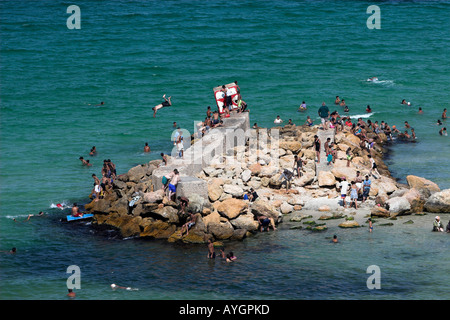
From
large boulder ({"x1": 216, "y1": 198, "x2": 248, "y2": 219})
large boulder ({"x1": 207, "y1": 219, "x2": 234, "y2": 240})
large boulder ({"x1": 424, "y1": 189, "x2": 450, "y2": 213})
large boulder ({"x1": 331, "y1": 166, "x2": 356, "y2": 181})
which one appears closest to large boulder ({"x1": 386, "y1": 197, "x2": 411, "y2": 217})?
large boulder ({"x1": 424, "y1": 189, "x2": 450, "y2": 213})

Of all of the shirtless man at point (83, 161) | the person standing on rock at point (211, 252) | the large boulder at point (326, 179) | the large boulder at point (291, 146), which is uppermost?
the large boulder at point (291, 146)

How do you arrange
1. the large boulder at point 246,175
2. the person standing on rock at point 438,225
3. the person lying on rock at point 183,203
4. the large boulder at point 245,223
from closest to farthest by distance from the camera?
1. the person standing on rock at point 438,225
2. the large boulder at point 245,223
3. the person lying on rock at point 183,203
4. the large boulder at point 246,175

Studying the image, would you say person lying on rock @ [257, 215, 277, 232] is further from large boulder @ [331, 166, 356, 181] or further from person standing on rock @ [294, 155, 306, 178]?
large boulder @ [331, 166, 356, 181]

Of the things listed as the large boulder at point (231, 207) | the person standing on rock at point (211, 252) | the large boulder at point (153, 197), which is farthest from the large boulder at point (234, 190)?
the person standing on rock at point (211, 252)

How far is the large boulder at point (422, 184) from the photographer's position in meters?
40.8

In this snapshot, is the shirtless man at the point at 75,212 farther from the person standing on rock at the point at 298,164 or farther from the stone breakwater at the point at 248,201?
the person standing on rock at the point at 298,164

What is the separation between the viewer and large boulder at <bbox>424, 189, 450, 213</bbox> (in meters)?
38.1

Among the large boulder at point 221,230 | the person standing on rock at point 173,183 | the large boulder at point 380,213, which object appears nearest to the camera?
the large boulder at point 221,230

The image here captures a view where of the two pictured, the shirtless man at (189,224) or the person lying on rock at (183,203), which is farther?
the person lying on rock at (183,203)

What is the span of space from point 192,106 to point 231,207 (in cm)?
3204

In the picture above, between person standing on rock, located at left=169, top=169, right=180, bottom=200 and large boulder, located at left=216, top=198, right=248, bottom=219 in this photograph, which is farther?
person standing on rock, located at left=169, top=169, right=180, bottom=200

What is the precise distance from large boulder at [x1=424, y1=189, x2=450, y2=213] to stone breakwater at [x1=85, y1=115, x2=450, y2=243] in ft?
0.18

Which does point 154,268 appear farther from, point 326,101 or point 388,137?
point 326,101
